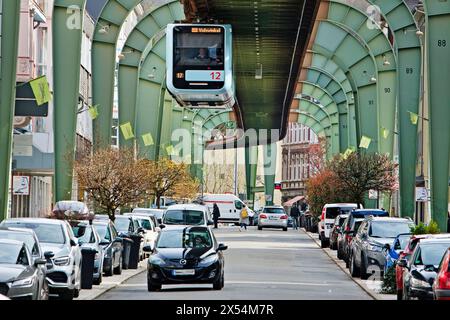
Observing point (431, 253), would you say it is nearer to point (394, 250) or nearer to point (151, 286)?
point (394, 250)

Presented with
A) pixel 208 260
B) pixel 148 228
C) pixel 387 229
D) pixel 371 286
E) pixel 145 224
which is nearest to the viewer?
pixel 208 260

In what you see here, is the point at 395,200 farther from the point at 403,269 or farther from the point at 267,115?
the point at 403,269

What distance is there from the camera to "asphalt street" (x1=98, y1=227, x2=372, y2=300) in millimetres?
26969

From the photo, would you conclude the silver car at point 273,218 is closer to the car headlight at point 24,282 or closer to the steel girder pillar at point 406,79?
the steel girder pillar at point 406,79

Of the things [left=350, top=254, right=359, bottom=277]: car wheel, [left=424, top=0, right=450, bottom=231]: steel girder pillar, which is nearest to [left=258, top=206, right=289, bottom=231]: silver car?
[left=424, top=0, right=450, bottom=231]: steel girder pillar

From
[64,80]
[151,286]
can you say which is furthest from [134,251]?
[151,286]

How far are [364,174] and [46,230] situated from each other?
1441 inches

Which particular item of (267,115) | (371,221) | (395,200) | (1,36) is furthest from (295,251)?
(267,115)

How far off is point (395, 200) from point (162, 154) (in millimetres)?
21903

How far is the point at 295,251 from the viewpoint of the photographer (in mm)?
54031

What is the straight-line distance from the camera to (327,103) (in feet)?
339

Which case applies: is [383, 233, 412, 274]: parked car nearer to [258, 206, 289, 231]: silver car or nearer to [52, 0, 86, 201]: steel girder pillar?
[52, 0, 86, 201]: steel girder pillar

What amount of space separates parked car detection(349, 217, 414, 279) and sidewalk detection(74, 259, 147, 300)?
601cm

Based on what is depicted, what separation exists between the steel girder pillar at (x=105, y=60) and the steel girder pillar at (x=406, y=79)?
9.70 m
